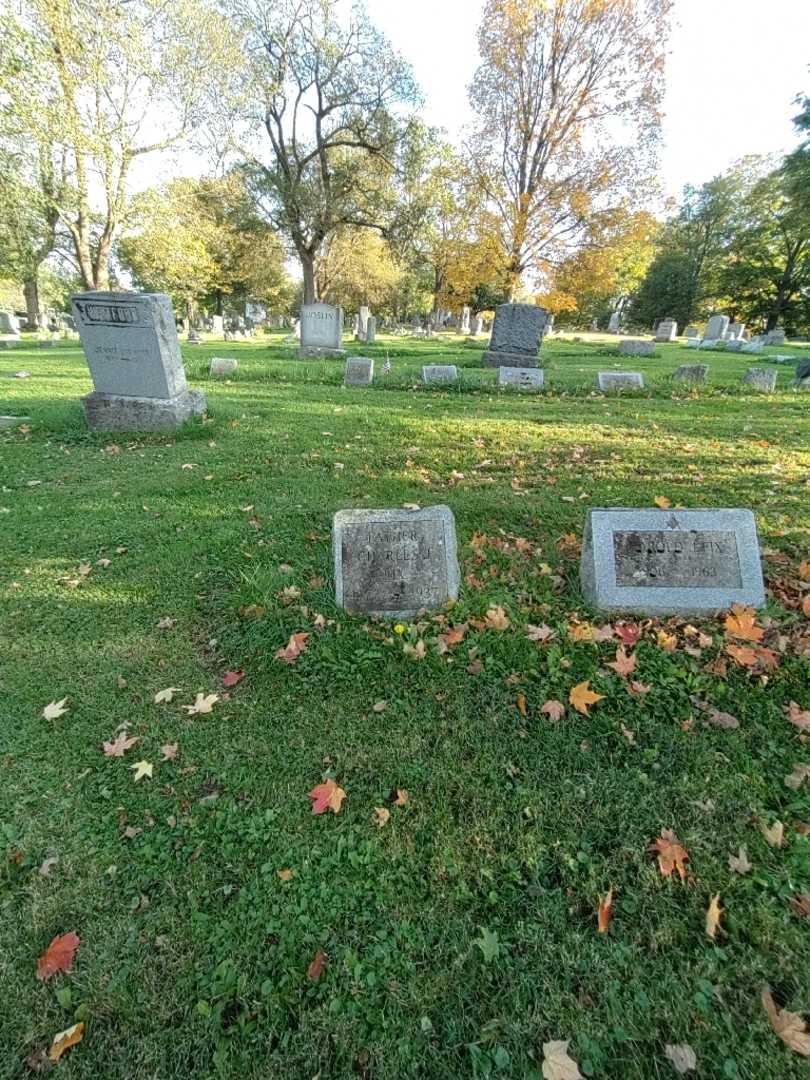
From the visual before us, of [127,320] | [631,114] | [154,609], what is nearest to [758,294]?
[631,114]

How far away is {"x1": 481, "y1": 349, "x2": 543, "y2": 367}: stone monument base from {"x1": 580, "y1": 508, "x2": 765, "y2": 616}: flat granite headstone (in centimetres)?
1148

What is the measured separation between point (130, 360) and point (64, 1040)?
23.9 ft

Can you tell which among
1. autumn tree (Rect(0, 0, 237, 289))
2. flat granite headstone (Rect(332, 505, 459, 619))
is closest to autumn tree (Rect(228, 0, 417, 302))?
autumn tree (Rect(0, 0, 237, 289))

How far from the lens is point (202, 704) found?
270 cm

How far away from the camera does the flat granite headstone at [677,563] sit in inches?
121

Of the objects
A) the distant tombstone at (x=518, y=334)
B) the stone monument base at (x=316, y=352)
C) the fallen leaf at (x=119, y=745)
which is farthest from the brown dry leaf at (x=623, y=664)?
the stone monument base at (x=316, y=352)

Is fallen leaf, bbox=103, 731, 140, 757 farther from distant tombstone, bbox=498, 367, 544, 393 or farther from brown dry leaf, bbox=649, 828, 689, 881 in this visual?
distant tombstone, bbox=498, 367, 544, 393

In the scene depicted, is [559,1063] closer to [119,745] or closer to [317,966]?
[317,966]

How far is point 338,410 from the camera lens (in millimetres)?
8164

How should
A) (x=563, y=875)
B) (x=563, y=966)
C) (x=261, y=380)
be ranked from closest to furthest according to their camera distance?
(x=563, y=966) → (x=563, y=875) → (x=261, y=380)

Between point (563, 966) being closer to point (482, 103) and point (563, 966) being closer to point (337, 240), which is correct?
point (482, 103)

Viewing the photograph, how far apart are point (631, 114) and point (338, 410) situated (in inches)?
625

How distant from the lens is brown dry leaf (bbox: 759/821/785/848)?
197 cm

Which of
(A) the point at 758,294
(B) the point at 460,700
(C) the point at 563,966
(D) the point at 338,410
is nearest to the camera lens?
(C) the point at 563,966
